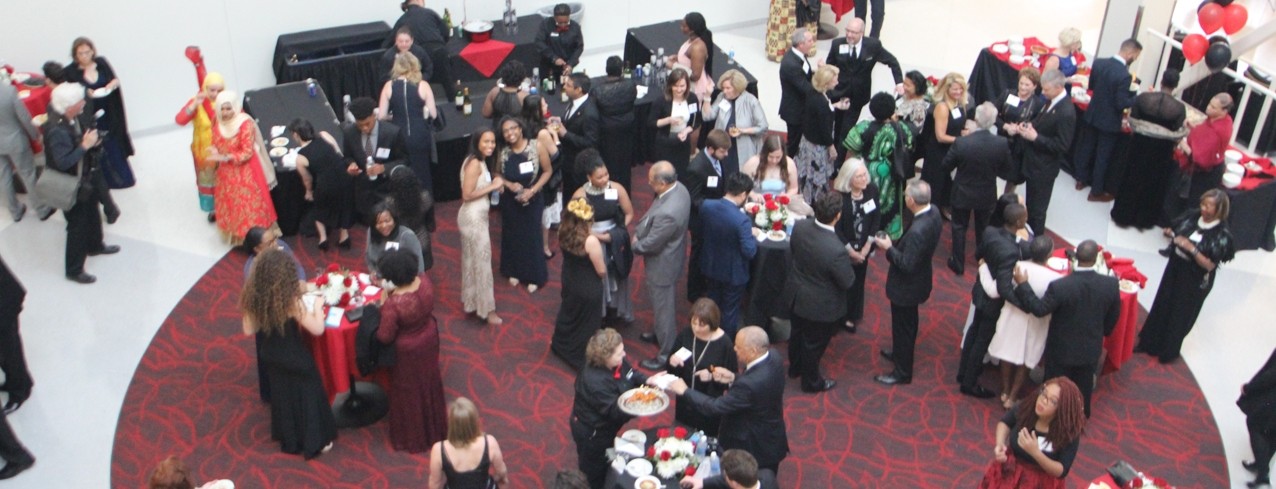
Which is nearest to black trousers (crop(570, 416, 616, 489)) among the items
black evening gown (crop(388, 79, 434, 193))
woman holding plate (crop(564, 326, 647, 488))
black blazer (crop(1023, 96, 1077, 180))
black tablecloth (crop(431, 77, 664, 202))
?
woman holding plate (crop(564, 326, 647, 488))

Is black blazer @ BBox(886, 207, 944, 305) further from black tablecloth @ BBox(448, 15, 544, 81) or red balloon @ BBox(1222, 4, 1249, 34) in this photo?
black tablecloth @ BBox(448, 15, 544, 81)

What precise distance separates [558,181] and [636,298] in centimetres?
94

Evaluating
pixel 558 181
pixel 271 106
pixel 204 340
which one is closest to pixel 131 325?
pixel 204 340

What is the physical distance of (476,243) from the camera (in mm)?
7102

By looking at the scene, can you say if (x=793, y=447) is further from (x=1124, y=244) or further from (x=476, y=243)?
(x=1124, y=244)

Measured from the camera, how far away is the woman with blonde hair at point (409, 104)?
811cm

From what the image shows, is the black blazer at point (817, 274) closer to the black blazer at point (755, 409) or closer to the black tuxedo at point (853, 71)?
the black blazer at point (755, 409)

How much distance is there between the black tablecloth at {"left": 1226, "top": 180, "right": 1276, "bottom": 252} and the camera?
7.95 metres

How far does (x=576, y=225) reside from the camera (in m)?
6.43

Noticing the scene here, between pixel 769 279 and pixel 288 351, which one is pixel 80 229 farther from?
pixel 769 279

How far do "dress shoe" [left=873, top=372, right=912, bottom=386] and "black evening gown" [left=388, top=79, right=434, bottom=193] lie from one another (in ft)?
11.3

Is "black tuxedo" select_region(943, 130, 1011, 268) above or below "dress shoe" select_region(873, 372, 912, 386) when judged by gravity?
above

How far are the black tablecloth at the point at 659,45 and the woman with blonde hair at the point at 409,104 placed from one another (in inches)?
94.1

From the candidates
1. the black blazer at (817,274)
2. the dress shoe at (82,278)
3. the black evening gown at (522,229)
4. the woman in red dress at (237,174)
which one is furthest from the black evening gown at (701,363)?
the dress shoe at (82,278)
